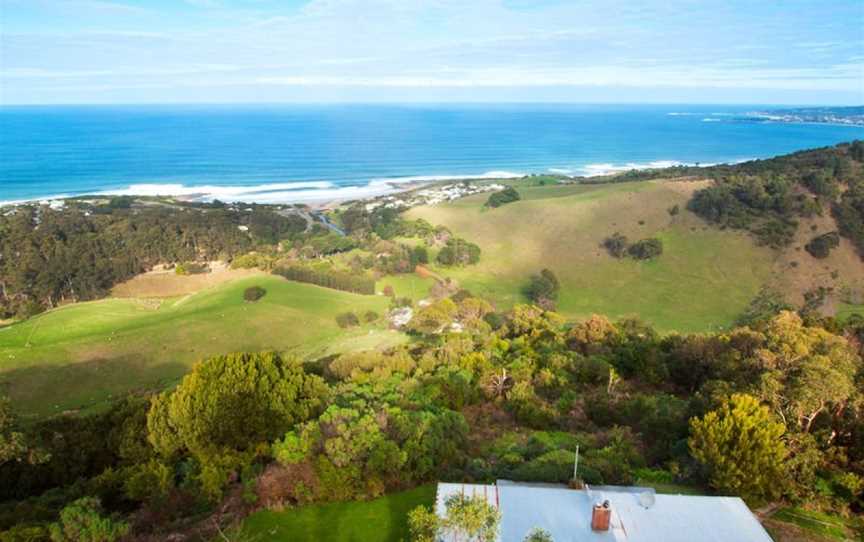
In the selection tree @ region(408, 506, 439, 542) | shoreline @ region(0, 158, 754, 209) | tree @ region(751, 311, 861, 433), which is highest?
tree @ region(408, 506, 439, 542)

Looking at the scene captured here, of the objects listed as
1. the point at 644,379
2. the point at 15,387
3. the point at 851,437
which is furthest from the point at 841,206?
the point at 15,387

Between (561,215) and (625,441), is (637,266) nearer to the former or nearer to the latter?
(561,215)

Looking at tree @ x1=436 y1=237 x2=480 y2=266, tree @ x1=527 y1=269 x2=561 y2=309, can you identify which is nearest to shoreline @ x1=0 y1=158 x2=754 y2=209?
tree @ x1=436 y1=237 x2=480 y2=266

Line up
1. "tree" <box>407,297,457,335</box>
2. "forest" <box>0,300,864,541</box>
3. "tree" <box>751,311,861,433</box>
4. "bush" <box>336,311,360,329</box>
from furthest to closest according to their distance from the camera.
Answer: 1. "bush" <box>336,311,360,329</box>
2. "tree" <box>407,297,457,335</box>
3. "tree" <box>751,311,861,433</box>
4. "forest" <box>0,300,864,541</box>

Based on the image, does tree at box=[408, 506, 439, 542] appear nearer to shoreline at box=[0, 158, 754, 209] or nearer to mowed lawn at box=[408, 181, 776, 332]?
mowed lawn at box=[408, 181, 776, 332]

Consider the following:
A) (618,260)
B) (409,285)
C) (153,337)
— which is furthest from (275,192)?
(618,260)

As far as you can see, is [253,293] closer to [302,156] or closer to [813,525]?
[813,525]

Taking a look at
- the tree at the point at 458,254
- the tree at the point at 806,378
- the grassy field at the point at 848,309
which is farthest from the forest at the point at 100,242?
Result: the grassy field at the point at 848,309
